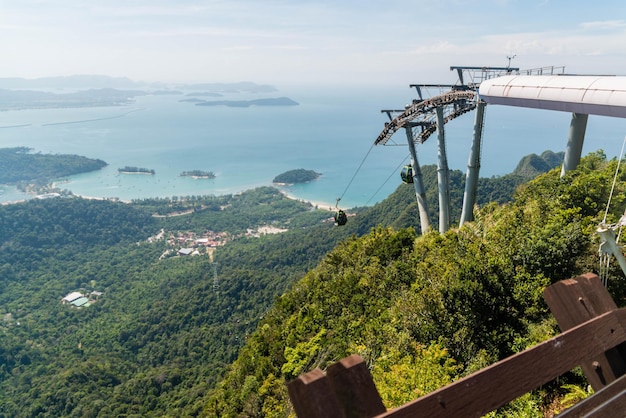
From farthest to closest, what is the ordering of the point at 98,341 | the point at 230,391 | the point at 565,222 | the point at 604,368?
the point at 98,341 < the point at 230,391 < the point at 565,222 < the point at 604,368

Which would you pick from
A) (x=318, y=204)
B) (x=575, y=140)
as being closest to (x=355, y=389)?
(x=575, y=140)

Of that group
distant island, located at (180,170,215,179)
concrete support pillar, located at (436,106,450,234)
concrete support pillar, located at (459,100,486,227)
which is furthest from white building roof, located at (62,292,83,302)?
distant island, located at (180,170,215,179)

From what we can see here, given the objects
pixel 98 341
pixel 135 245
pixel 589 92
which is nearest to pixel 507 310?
pixel 589 92

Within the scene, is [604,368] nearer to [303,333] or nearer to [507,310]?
[507,310]

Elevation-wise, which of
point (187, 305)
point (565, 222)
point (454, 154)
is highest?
point (565, 222)

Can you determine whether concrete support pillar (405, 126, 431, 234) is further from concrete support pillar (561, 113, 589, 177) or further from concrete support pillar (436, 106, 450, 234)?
concrete support pillar (561, 113, 589, 177)

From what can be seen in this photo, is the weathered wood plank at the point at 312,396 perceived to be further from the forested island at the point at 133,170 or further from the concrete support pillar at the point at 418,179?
the forested island at the point at 133,170

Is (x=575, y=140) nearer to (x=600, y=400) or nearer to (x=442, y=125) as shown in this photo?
(x=442, y=125)
